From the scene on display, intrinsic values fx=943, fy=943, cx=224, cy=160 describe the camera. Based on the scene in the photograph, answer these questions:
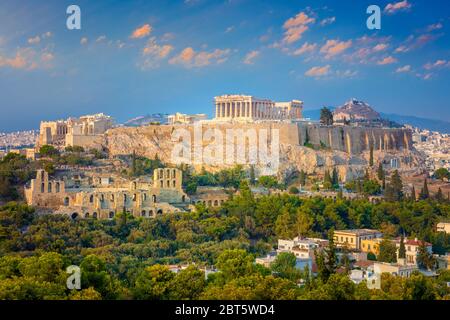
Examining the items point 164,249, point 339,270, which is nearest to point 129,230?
point 164,249

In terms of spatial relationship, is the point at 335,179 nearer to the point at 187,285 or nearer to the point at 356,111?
the point at 187,285

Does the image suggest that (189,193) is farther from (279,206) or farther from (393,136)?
(393,136)

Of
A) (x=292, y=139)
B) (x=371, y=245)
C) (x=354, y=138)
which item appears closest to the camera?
(x=371, y=245)

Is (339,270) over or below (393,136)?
below

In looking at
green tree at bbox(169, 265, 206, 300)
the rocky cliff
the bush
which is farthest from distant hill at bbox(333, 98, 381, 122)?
green tree at bbox(169, 265, 206, 300)

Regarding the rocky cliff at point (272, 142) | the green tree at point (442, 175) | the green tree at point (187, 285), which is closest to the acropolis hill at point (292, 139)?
the rocky cliff at point (272, 142)

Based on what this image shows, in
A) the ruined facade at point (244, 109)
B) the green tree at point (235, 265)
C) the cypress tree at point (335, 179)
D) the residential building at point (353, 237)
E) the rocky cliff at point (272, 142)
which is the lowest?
the green tree at point (235, 265)

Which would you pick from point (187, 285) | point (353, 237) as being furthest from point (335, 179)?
point (187, 285)

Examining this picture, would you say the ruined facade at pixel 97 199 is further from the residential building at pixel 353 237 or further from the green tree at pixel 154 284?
the green tree at pixel 154 284
